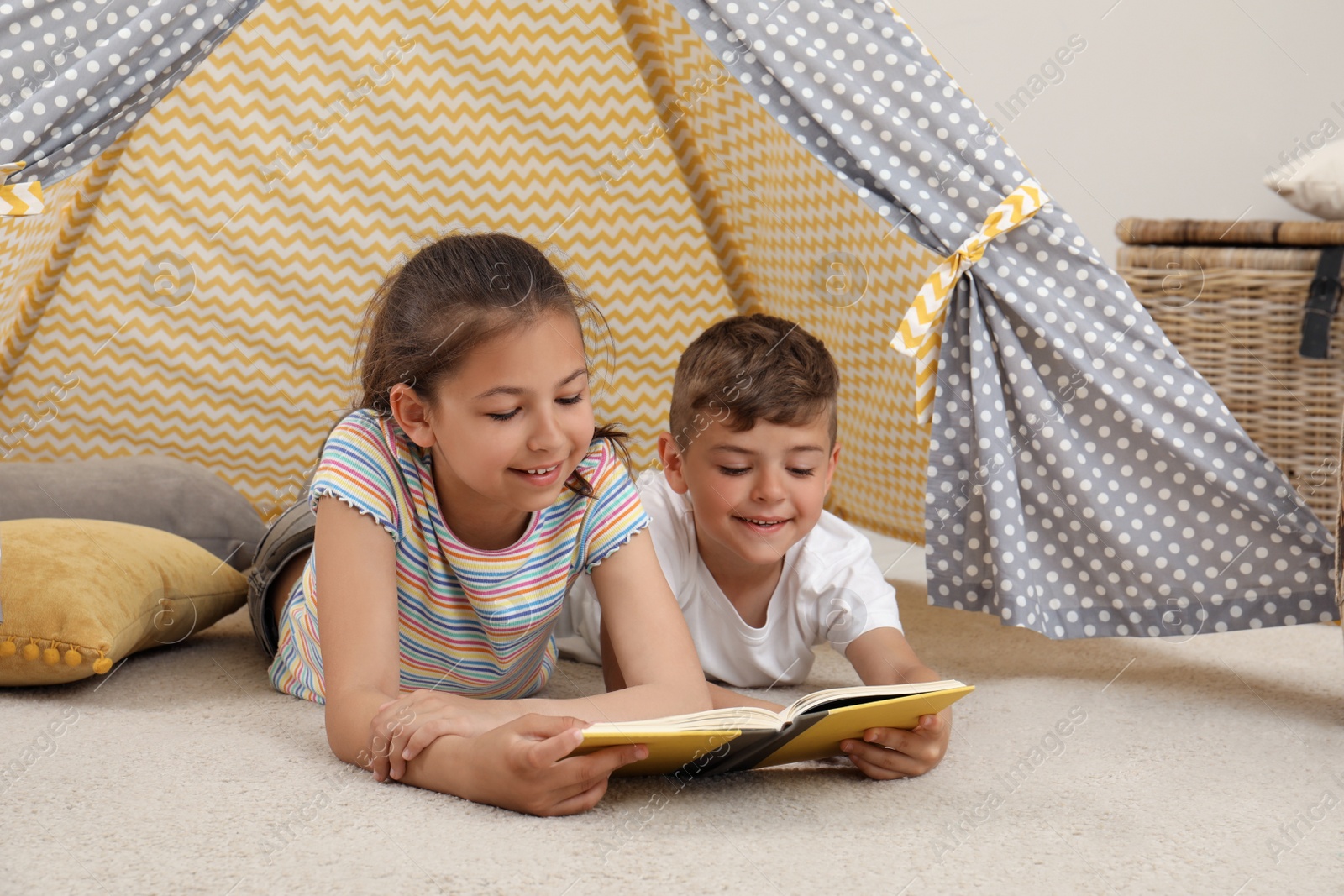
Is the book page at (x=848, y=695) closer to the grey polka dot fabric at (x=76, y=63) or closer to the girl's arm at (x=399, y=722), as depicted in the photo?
the girl's arm at (x=399, y=722)

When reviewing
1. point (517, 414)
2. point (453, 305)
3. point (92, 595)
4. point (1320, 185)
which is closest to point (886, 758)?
point (517, 414)

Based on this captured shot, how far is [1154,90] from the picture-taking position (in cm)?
244

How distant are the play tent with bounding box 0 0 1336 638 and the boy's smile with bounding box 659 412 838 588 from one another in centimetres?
17

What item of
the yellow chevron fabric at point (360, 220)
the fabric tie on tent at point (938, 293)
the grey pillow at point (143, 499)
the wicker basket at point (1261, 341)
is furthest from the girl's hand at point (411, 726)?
the wicker basket at point (1261, 341)

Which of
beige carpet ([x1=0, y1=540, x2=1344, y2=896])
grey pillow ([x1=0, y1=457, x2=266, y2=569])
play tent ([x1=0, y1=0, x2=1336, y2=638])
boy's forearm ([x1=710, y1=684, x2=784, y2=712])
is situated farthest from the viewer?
grey pillow ([x1=0, y1=457, x2=266, y2=569])

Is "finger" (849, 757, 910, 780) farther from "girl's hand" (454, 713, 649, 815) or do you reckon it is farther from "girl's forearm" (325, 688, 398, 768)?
"girl's forearm" (325, 688, 398, 768)

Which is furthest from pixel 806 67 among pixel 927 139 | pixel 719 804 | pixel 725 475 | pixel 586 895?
pixel 586 895

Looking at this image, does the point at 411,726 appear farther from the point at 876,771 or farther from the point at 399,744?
the point at 876,771

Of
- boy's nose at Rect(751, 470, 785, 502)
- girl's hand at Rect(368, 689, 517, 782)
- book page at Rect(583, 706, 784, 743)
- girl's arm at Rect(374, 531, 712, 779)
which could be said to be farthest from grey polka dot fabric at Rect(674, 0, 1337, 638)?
girl's hand at Rect(368, 689, 517, 782)

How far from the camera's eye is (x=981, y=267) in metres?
1.28

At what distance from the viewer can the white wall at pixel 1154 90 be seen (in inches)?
93.9

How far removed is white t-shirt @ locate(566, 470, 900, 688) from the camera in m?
1.31

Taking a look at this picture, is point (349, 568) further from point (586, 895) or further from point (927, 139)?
point (927, 139)

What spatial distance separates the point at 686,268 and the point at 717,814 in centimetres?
116
